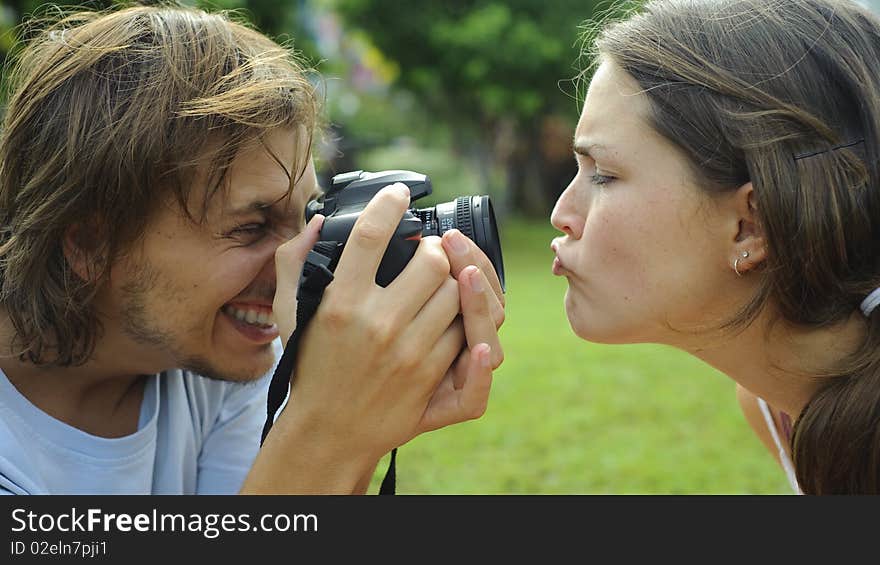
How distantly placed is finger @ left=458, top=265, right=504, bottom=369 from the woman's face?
0.80 ft

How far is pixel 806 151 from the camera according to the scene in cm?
196

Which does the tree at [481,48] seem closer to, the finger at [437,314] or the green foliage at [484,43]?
the green foliage at [484,43]

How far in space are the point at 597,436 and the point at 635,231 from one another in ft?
11.4

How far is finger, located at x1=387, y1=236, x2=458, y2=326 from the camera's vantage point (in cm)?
201

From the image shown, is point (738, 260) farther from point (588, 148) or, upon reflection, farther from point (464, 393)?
point (464, 393)

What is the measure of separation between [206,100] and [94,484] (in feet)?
3.36

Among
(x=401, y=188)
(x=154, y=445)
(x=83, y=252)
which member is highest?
(x=401, y=188)

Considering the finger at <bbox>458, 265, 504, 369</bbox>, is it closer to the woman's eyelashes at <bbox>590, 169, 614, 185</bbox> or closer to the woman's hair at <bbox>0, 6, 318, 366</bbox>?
the woman's eyelashes at <bbox>590, 169, 614, 185</bbox>

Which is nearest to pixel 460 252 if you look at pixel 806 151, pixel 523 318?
pixel 806 151

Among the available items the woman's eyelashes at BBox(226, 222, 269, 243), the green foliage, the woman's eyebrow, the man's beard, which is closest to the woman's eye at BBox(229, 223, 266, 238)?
the woman's eyelashes at BBox(226, 222, 269, 243)

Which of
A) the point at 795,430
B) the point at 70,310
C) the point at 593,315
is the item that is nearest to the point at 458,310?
the point at 593,315

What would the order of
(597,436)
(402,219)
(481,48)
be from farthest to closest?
(481,48)
(597,436)
(402,219)

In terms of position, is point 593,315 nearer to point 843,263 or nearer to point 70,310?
point 843,263

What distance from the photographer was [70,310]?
88.8 inches
